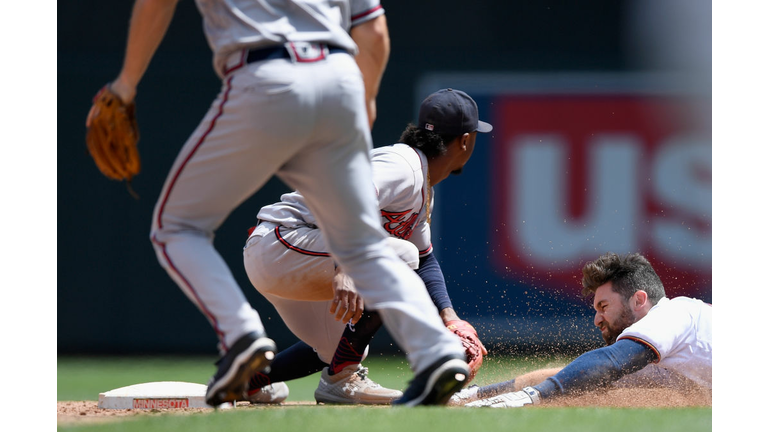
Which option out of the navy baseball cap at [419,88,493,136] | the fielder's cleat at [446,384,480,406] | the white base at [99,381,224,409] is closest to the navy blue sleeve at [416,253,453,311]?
the fielder's cleat at [446,384,480,406]

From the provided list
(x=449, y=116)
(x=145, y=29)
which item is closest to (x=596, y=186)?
(x=449, y=116)

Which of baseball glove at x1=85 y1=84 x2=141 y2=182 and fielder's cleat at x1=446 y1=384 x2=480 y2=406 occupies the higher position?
baseball glove at x1=85 y1=84 x2=141 y2=182

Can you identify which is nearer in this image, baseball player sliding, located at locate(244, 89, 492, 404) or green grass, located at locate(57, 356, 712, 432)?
green grass, located at locate(57, 356, 712, 432)

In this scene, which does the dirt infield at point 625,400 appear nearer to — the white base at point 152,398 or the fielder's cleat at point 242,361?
the white base at point 152,398

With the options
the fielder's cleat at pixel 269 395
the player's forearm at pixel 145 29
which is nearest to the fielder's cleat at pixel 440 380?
the player's forearm at pixel 145 29

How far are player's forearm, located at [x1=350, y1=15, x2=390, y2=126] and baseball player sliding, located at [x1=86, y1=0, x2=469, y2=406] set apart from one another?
7 centimetres

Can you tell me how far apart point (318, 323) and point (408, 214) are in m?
0.63

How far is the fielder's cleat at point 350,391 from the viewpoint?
356 cm

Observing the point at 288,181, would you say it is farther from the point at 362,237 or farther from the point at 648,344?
the point at 648,344

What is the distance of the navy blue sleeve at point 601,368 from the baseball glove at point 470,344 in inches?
14.1

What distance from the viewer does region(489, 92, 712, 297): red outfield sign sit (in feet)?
21.3

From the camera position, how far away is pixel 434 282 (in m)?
3.73

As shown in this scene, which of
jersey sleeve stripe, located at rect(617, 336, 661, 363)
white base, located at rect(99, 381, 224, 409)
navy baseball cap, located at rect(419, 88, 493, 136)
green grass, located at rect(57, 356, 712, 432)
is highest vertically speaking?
navy baseball cap, located at rect(419, 88, 493, 136)

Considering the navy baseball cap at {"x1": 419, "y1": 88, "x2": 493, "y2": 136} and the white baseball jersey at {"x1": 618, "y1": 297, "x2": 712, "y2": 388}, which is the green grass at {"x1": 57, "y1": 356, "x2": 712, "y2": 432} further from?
the navy baseball cap at {"x1": 419, "y1": 88, "x2": 493, "y2": 136}
